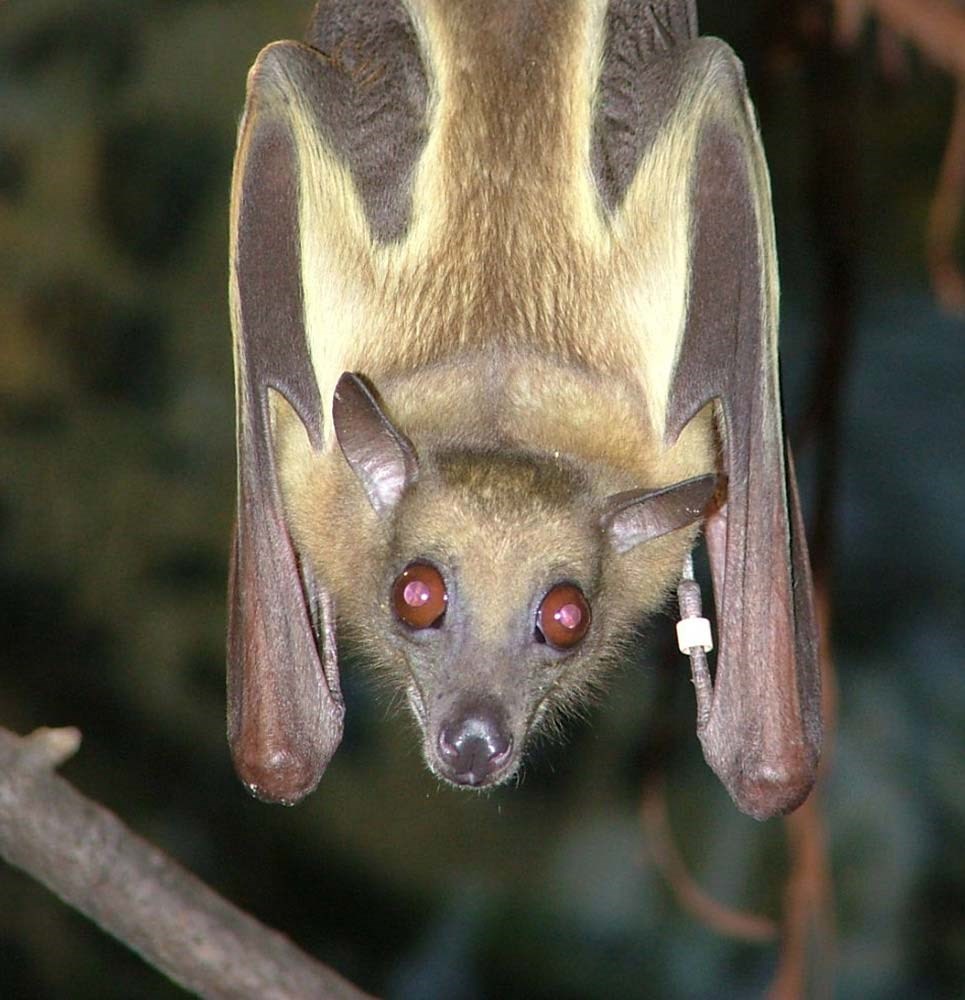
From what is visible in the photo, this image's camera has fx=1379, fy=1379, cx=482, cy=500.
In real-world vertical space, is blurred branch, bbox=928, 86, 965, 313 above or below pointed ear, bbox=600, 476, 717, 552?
below

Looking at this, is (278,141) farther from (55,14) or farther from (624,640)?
(55,14)

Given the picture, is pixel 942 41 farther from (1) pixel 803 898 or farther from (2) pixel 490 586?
(1) pixel 803 898

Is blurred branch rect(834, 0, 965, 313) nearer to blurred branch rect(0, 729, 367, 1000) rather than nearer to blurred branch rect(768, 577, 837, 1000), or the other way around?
blurred branch rect(768, 577, 837, 1000)

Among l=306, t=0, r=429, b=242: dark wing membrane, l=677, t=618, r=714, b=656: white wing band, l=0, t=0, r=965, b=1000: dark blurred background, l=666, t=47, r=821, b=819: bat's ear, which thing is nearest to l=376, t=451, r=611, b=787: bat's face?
l=677, t=618, r=714, b=656: white wing band

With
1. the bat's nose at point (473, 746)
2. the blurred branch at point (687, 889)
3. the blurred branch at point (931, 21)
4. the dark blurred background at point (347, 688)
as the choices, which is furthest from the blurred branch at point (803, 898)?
the dark blurred background at point (347, 688)

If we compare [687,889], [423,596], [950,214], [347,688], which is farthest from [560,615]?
[347,688]

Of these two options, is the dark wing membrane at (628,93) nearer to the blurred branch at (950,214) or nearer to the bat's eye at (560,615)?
the bat's eye at (560,615)

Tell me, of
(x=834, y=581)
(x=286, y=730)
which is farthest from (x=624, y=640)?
(x=834, y=581)
